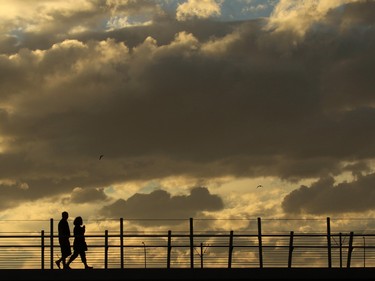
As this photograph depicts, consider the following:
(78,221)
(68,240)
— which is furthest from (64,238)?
(78,221)
